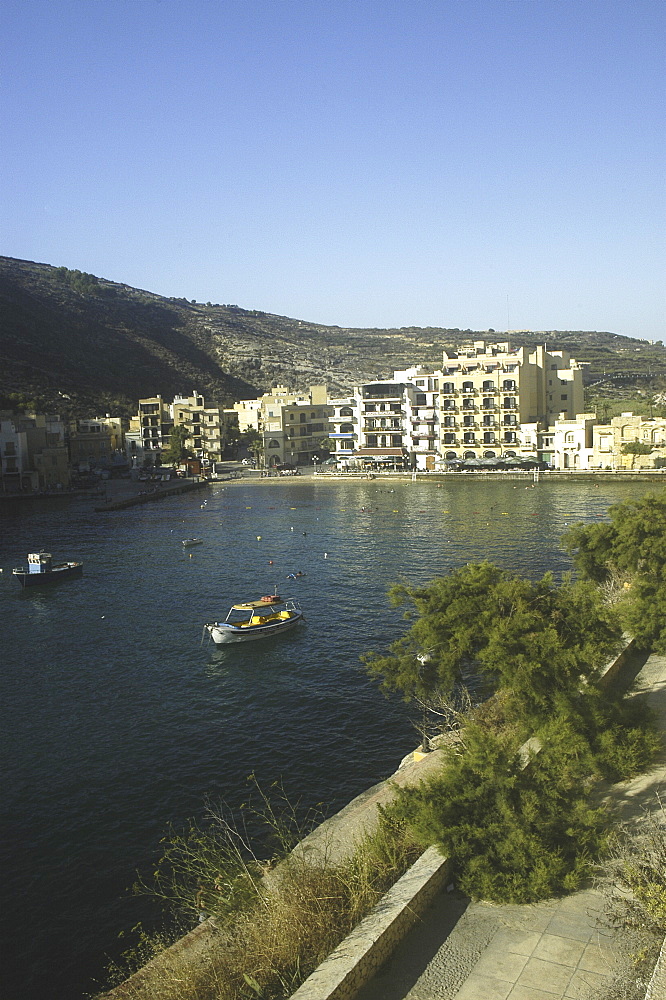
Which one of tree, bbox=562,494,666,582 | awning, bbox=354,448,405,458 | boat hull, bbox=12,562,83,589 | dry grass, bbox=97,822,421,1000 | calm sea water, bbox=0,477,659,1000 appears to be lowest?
calm sea water, bbox=0,477,659,1000

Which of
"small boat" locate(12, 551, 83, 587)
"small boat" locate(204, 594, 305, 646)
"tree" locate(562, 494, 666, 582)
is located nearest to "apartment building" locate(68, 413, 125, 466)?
"small boat" locate(12, 551, 83, 587)

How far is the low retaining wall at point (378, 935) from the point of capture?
7.36m

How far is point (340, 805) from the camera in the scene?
1497cm

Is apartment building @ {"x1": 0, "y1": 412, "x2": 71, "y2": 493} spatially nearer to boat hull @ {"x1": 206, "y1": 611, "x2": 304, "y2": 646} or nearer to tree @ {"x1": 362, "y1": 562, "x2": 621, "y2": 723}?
boat hull @ {"x1": 206, "y1": 611, "x2": 304, "y2": 646}

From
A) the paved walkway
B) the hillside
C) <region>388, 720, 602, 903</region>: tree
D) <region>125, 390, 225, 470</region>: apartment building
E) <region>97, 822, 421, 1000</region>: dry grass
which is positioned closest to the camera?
the paved walkway

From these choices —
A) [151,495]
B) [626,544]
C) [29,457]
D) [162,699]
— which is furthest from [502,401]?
[162,699]

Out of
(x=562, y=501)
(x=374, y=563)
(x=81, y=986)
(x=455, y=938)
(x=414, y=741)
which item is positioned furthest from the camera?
(x=562, y=501)

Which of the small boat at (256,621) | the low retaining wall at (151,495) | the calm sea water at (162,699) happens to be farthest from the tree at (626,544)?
the low retaining wall at (151,495)

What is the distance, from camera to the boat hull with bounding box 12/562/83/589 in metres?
35.1

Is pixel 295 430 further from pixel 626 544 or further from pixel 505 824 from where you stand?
pixel 505 824

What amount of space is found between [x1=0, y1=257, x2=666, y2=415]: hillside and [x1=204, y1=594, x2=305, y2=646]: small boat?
7285 cm

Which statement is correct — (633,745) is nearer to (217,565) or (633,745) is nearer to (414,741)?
(414,741)

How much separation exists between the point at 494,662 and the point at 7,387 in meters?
94.8

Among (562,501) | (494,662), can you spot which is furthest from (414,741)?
(562,501)
